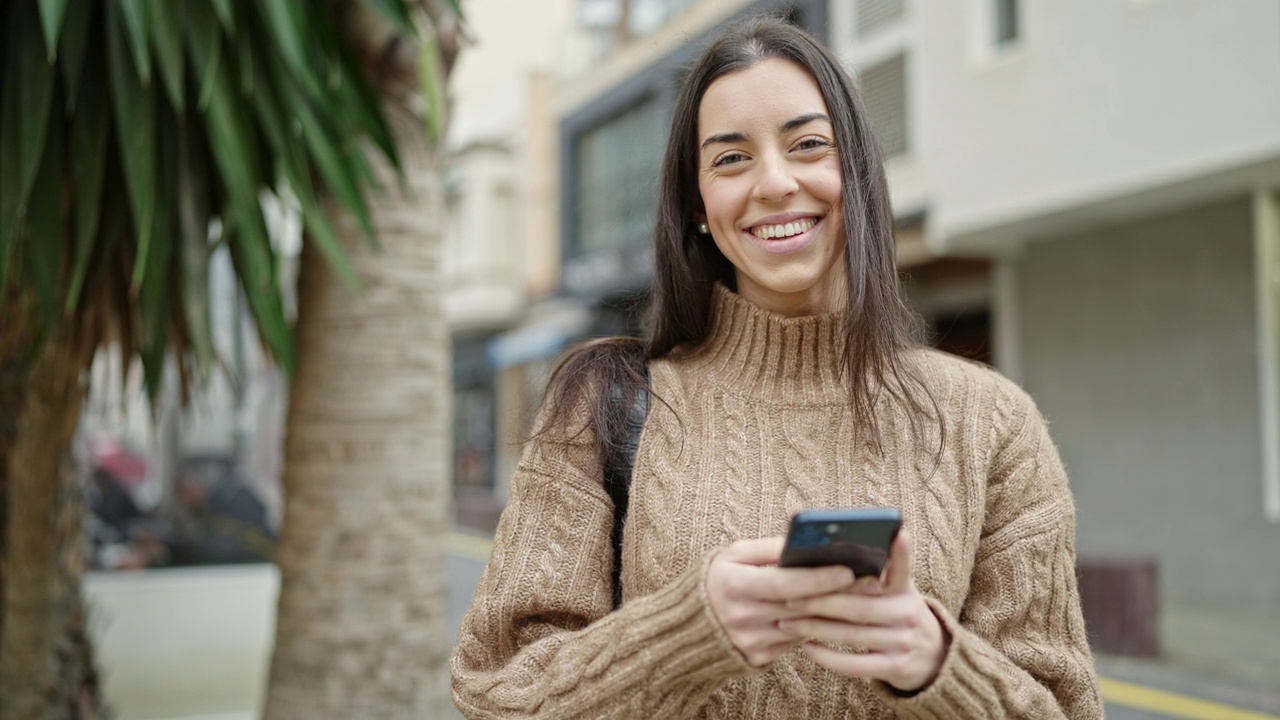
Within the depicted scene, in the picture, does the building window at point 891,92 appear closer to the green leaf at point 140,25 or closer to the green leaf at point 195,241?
the green leaf at point 195,241

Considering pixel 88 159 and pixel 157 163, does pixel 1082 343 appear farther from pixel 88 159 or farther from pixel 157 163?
pixel 88 159

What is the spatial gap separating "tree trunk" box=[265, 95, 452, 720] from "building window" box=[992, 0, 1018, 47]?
21.0ft

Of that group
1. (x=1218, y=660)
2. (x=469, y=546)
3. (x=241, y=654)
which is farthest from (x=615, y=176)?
(x=1218, y=660)

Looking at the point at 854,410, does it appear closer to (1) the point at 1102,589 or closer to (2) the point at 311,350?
(2) the point at 311,350

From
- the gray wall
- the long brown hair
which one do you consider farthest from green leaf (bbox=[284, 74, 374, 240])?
the gray wall

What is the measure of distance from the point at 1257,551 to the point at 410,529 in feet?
23.7

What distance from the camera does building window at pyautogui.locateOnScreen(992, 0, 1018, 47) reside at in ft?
28.2

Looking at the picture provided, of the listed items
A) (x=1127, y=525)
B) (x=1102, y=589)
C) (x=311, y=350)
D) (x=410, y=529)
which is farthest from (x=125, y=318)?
(x=1127, y=525)

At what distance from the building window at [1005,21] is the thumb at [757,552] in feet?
27.1

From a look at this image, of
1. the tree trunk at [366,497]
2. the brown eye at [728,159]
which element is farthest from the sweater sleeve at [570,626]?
the tree trunk at [366,497]

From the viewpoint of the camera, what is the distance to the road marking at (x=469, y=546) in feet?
40.6

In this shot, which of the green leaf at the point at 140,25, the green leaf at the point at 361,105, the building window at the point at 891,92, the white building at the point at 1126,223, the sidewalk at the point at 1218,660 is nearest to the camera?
the green leaf at the point at 140,25

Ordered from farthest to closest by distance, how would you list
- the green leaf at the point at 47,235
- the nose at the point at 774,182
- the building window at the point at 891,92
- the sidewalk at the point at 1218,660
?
the building window at the point at 891,92, the sidewalk at the point at 1218,660, the green leaf at the point at 47,235, the nose at the point at 774,182

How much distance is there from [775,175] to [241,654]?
6.29m
